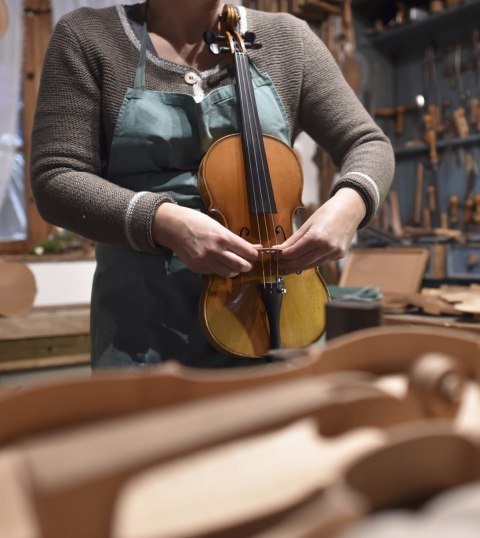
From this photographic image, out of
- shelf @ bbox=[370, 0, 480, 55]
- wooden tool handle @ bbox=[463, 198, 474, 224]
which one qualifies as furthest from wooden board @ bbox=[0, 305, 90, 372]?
shelf @ bbox=[370, 0, 480, 55]

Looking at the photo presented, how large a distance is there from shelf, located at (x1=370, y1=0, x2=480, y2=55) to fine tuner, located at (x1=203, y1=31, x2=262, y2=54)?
270 centimetres

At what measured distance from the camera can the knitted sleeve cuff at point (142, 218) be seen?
89cm

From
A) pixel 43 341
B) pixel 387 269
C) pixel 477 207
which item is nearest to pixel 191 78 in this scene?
pixel 43 341

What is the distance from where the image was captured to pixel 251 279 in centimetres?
100

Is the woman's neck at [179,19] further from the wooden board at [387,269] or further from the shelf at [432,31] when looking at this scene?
the shelf at [432,31]

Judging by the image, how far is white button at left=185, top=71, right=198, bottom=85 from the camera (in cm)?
107

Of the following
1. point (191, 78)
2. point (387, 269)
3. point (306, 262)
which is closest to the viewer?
point (306, 262)

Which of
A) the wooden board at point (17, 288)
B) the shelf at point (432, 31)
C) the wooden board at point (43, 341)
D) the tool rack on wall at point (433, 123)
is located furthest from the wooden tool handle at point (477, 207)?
the wooden board at point (17, 288)

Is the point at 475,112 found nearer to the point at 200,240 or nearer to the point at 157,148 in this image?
the point at 157,148

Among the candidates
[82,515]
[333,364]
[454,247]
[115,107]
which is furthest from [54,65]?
[454,247]

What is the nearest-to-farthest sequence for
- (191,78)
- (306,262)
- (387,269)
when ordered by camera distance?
(306,262) < (191,78) < (387,269)

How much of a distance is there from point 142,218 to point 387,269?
257 centimetres

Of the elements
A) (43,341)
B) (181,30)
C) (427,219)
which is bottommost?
(43,341)

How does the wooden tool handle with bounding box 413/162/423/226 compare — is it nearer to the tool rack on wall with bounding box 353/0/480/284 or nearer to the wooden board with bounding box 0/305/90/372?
the tool rack on wall with bounding box 353/0/480/284
